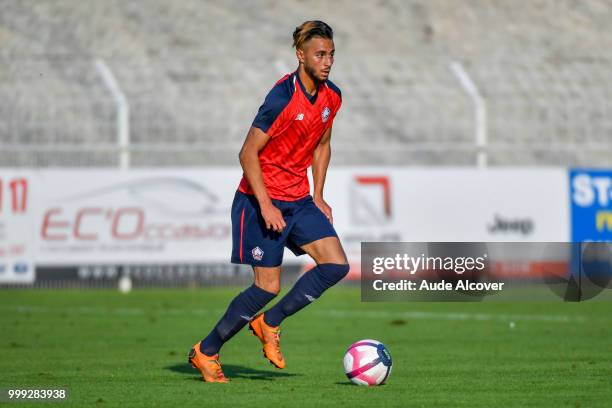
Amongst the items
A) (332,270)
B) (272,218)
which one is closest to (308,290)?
(332,270)

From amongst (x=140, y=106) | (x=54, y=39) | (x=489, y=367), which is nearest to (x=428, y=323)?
(x=489, y=367)

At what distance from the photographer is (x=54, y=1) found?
3419cm

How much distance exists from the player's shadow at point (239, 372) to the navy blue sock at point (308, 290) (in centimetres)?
57

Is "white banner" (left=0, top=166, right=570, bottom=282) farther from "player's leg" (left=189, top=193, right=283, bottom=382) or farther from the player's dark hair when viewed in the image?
the player's dark hair

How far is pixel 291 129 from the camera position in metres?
8.30

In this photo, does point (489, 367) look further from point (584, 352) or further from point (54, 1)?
point (54, 1)

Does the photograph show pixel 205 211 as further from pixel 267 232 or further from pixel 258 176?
pixel 258 176

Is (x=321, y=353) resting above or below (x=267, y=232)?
below

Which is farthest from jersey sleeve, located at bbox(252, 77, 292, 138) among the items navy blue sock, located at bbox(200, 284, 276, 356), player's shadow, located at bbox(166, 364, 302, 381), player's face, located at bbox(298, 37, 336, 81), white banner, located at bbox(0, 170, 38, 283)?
white banner, located at bbox(0, 170, 38, 283)

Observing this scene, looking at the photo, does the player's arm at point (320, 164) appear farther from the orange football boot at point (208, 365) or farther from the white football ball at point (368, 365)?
the orange football boot at point (208, 365)

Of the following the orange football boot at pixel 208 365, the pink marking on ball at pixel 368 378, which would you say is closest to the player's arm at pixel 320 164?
the pink marking on ball at pixel 368 378

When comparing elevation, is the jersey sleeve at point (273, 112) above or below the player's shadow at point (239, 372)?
above

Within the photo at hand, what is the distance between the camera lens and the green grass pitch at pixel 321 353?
775 centimetres

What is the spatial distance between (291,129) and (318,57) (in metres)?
0.52
